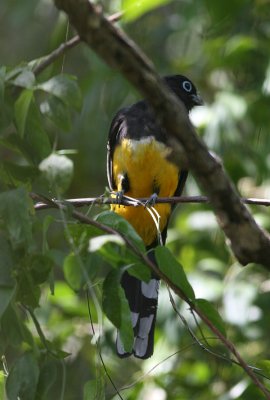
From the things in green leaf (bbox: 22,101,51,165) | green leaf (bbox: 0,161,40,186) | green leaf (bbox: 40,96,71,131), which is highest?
green leaf (bbox: 40,96,71,131)

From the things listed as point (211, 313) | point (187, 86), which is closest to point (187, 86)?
point (187, 86)

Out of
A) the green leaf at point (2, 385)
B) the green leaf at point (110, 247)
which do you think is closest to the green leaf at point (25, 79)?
the green leaf at point (110, 247)

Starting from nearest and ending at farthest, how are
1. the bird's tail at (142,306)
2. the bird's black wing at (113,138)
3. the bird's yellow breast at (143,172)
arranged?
the bird's tail at (142,306), the bird's yellow breast at (143,172), the bird's black wing at (113,138)

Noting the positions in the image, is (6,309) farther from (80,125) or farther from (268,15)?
(80,125)

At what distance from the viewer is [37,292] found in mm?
2340

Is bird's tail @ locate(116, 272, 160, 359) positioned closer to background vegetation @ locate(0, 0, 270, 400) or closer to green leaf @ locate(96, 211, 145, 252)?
background vegetation @ locate(0, 0, 270, 400)

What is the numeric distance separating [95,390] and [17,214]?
0.60 meters

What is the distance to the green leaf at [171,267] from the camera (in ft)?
7.84

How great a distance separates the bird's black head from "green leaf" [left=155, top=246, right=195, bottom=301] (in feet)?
10.9

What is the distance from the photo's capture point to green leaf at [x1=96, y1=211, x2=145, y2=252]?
2346 mm

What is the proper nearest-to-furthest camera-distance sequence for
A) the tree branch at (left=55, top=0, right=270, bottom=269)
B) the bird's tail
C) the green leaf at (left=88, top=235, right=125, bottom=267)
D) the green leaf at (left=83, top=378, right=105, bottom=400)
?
the tree branch at (left=55, top=0, right=270, bottom=269) → the green leaf at (left=88, top=235, right=125, bottom=267) → the green leaf at (left=83, top=378, right=105, bottom=400) → the bird's tail

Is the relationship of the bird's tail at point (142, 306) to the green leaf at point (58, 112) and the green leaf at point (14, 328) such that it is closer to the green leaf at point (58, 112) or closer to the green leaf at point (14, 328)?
the green leaf at point (14, 328)

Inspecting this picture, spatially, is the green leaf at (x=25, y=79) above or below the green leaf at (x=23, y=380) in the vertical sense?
above

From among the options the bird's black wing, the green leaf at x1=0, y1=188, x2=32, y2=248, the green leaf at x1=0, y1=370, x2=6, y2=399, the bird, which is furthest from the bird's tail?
the green leaf at x1=0, y1=188, x2=32, y2=248
